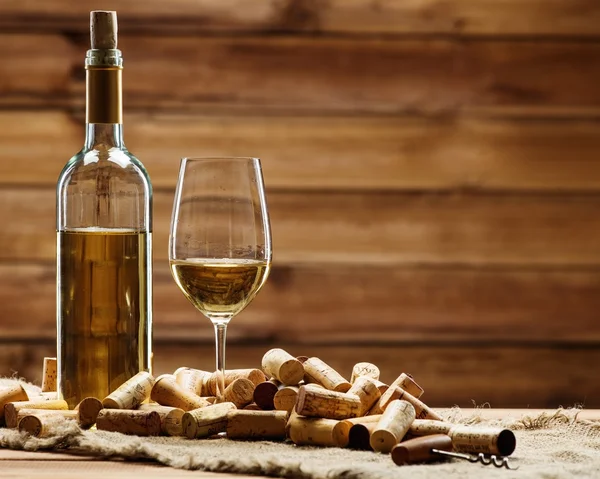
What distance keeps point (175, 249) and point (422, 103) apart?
1.39m

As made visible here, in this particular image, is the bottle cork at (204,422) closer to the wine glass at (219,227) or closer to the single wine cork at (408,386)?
the wine glass at (219,227)

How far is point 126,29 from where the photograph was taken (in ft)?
6.98

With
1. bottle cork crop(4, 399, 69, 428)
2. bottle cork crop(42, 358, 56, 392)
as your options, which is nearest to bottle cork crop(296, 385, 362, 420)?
bottle cork crop(4, 399, 69, 428)

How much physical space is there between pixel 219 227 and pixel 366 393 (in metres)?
0.20

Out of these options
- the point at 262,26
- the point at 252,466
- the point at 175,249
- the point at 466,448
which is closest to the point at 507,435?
the point at 466,448

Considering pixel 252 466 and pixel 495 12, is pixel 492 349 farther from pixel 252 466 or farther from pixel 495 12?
pixel 252 466

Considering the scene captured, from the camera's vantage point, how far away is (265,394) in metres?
0.88

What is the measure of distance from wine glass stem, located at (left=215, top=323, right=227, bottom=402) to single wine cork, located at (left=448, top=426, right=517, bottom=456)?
0.22m

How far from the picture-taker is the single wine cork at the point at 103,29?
90 centimetres

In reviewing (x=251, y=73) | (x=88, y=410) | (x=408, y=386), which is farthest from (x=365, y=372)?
(x=251, y=73)

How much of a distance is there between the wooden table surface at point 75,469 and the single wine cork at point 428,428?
16cm

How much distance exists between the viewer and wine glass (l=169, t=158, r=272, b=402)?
2.73ft

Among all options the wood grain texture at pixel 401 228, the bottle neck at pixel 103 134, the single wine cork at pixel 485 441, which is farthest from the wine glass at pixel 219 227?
the wood grain texture at pixel 401 228

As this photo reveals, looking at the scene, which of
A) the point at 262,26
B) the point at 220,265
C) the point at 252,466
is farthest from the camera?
the point at 262,26
